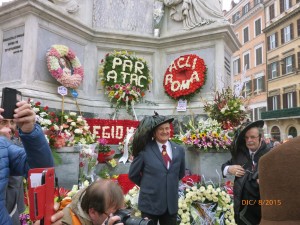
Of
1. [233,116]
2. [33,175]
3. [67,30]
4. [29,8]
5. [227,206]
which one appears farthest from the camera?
[67,30]

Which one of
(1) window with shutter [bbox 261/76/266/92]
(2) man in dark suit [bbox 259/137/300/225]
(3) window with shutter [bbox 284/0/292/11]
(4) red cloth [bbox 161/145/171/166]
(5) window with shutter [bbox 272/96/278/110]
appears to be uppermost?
(3) window with shutter [bbox 284/0/292/11]

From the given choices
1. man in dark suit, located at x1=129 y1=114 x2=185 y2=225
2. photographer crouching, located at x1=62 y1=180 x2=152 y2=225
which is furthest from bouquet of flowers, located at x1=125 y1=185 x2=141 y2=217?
photographer crouching, located at x1=62 y1=180 x2=152 y2=225

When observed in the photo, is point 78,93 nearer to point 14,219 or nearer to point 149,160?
point 149,160

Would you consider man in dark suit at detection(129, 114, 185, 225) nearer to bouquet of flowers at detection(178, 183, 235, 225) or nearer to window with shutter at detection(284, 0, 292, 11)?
bouquet of flowers at detection(178, 183, 235, 225)

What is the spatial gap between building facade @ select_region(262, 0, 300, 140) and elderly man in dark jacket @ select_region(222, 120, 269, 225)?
28.3m

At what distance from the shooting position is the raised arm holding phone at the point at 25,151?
1.44 m

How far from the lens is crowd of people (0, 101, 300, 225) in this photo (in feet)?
2.76

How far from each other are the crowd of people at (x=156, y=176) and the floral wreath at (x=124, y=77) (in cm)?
484

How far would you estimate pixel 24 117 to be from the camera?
1.46m

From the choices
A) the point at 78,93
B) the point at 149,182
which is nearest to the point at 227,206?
the point at 149,182

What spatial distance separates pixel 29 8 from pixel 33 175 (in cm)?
660

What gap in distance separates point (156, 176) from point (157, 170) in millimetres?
66

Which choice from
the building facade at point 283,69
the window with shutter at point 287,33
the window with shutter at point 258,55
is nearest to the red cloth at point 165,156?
the building facade at point 283,69

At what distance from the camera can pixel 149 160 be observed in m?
3.10
